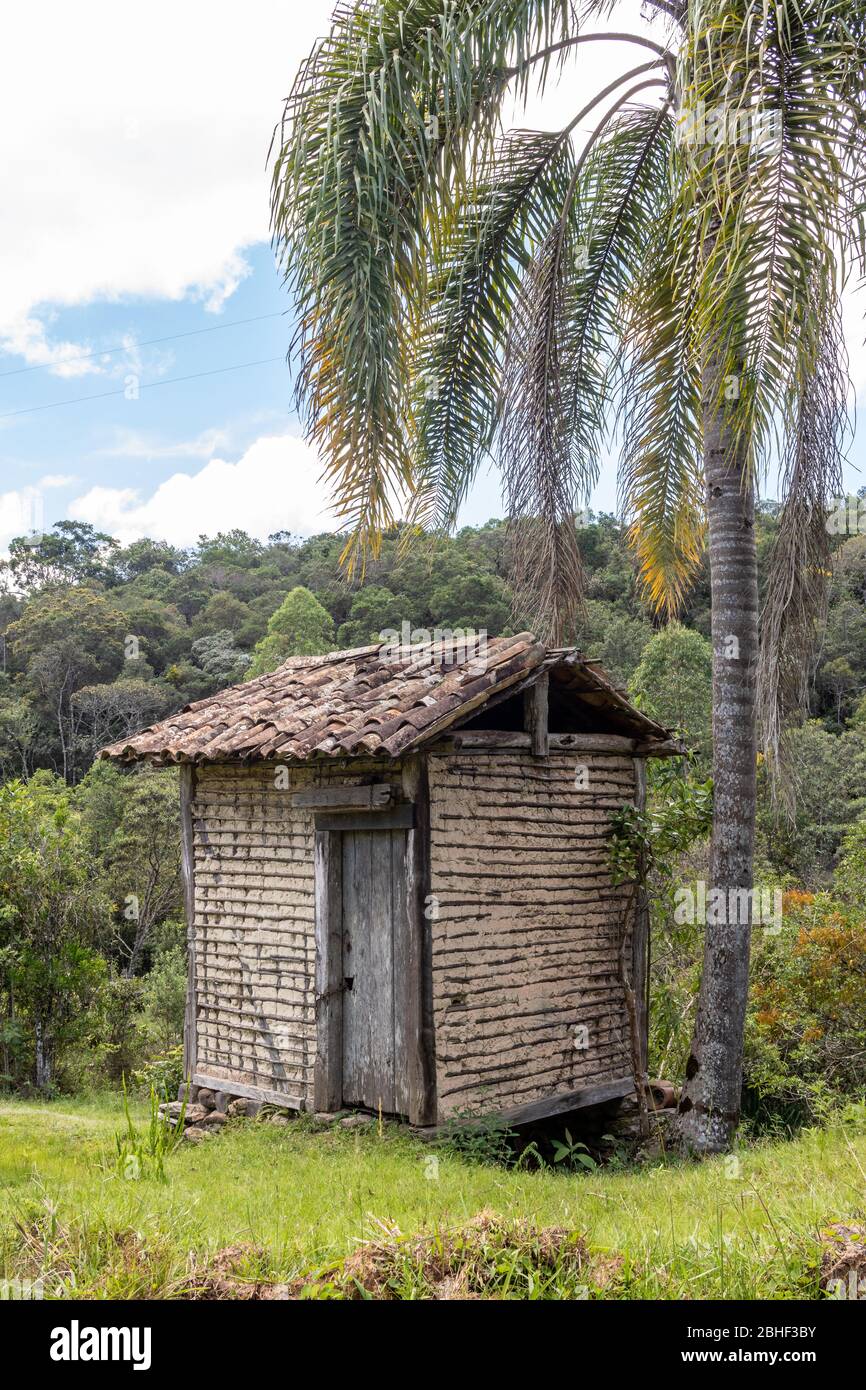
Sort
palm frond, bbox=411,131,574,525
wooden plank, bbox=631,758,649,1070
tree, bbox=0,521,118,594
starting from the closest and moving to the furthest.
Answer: palm frond, bbox=411,131,574,525 → wooden plank, bbox=631,758,649,1070 → tree, bbox=0,521,118,594

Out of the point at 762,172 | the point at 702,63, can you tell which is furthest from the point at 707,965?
the point at 702,63

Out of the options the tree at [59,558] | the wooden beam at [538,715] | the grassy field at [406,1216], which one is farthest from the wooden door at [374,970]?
the tree at [59,558]

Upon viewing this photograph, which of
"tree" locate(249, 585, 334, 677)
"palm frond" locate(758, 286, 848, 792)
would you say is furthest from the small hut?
"tree" locate(249, 585, 334, 677)

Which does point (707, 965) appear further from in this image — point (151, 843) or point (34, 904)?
point (151, 843)

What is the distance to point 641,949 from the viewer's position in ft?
33.4

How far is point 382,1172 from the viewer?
21.8 feet

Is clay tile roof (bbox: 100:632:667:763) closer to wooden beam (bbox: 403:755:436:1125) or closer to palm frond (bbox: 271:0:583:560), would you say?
wooden beam (bbox: 403:755:436:1125)

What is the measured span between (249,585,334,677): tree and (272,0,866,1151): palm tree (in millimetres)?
17777

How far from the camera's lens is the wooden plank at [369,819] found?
805 centimetres

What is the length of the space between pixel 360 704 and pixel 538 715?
145cm

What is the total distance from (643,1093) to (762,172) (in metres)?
7.25

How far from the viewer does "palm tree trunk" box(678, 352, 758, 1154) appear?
8.02 meters

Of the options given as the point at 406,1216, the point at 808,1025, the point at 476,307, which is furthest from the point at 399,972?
the point at 476,307

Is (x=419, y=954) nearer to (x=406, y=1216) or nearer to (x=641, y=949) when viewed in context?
(x=406, y=1216)
